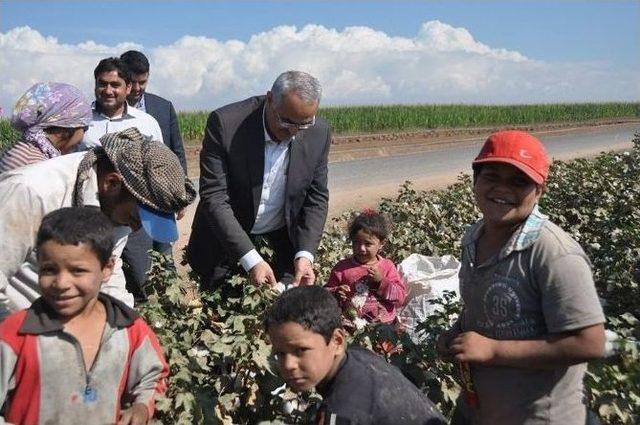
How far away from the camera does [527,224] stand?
2.22 metres

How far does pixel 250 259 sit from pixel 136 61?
2.73 m

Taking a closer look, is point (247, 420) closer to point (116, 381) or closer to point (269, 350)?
point (269, 350)

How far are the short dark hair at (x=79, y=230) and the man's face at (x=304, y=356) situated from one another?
593 mm

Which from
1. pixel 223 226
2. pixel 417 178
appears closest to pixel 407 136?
pixel 417 178

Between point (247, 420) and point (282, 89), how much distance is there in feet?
5.03

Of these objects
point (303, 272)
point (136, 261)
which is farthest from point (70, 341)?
point (136, 261)

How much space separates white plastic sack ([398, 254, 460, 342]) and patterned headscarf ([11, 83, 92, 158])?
2.30 m

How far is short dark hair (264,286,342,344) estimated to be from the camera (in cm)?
232

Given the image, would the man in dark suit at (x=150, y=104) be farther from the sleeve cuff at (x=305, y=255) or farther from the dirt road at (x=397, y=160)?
the dirt road at (x=397, y=160)

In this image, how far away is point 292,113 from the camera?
11.7 ft

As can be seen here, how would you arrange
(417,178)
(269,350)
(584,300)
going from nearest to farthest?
1. (584,300)
2. (269,350)
3. (417,178)

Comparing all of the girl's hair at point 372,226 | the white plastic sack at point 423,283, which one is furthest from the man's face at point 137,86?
the white plastic sack at point 423,283

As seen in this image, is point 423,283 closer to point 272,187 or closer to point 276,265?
point 276,265

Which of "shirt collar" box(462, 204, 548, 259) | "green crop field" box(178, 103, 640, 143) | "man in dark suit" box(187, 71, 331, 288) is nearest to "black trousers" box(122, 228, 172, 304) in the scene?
"man in dark suit" box(187, 71, 331, 288)
